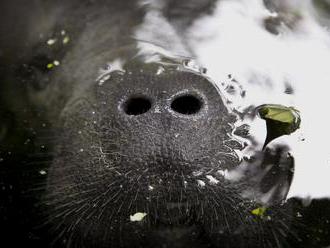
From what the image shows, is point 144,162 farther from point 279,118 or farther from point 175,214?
point 279,118

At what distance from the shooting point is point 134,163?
88.6 inches

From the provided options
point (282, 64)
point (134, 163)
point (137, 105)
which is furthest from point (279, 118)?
point (134, 163)

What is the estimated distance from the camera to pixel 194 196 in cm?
219

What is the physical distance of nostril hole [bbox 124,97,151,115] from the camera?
8.14 ft

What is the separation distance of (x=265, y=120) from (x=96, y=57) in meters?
1.11

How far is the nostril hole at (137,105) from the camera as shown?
2.48m

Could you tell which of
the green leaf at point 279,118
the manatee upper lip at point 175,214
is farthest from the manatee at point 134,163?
the green leaf at point 279,118

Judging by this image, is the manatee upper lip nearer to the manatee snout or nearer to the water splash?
the manatee snout

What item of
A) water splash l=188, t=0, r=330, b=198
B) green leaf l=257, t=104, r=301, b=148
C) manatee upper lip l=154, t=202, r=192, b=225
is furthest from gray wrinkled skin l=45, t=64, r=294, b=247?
water splash l=188, t=0, r=330, b=198

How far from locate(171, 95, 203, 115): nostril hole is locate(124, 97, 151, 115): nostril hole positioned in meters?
0.13

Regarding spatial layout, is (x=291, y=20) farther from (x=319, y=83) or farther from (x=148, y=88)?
(x=148, y=88)

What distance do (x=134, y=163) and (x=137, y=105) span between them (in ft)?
1.23

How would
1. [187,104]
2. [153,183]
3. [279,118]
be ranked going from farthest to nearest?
[279,118]
[187,104]
[153,183]

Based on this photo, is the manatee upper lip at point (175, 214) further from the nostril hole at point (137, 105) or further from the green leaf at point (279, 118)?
the green leaf at point (279, 118)
